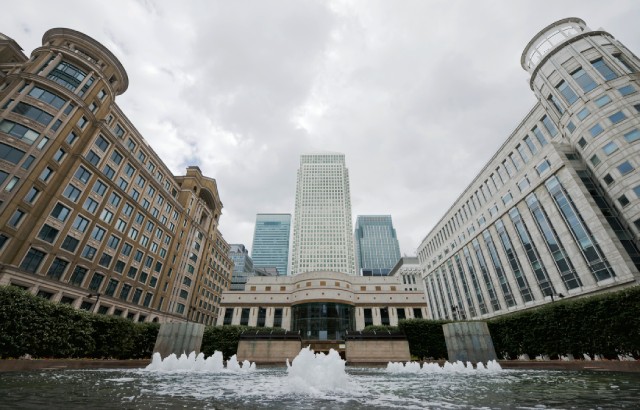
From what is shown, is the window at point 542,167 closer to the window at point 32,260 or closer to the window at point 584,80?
the window at point 584,80

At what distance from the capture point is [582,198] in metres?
33.3

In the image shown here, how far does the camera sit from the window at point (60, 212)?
34553 mm

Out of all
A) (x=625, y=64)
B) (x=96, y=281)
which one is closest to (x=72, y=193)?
(x=96, y=281)

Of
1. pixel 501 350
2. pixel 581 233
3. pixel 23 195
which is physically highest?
pixel 23 195

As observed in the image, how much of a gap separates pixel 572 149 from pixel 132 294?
69049 millimetres

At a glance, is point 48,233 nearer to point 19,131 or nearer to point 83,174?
point 83,174

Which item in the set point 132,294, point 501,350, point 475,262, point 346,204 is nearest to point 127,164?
point 132,294

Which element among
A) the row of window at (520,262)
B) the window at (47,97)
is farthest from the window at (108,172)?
the row of window at (520,262)

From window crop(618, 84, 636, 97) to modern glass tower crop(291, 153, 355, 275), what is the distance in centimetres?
11274

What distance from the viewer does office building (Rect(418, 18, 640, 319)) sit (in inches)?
1211

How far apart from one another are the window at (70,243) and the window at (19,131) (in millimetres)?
12272

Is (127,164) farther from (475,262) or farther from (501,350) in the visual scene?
(475,262)

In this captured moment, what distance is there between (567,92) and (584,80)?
6.41ft

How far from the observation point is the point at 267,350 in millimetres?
26344
